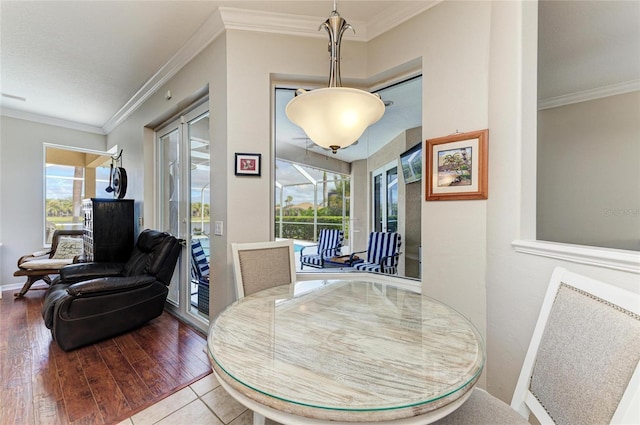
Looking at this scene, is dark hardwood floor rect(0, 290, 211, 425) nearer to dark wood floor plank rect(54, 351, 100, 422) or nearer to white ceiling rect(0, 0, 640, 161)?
dark wood floor plank rect(54, 351, 100, 422)

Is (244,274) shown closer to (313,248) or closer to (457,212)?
(313,248)

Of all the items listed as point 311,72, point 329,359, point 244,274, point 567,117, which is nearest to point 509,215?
point 329,359

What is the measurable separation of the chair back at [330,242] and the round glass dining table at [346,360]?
135 cm

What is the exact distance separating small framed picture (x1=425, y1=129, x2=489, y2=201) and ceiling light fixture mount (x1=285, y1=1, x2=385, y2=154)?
75 cm

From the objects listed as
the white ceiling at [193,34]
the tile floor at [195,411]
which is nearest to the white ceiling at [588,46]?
the white ceiling at [193,34]

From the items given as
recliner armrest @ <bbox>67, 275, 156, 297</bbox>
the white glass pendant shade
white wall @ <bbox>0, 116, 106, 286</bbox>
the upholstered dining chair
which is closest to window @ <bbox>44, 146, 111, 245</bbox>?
white wall @ <bbox>0, 116, 106, 286</bbox>

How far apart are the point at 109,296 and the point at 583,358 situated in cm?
303

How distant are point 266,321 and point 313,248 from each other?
5.29ft

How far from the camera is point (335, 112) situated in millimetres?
1145

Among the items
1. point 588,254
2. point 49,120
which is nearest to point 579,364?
point 588,254

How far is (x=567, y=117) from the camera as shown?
9.61 ft

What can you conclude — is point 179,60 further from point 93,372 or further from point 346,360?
point 346,360

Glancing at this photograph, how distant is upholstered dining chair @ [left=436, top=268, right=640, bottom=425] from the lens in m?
0.66

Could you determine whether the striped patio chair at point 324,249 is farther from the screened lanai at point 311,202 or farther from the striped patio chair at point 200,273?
the striped patio chair at point 200,273
